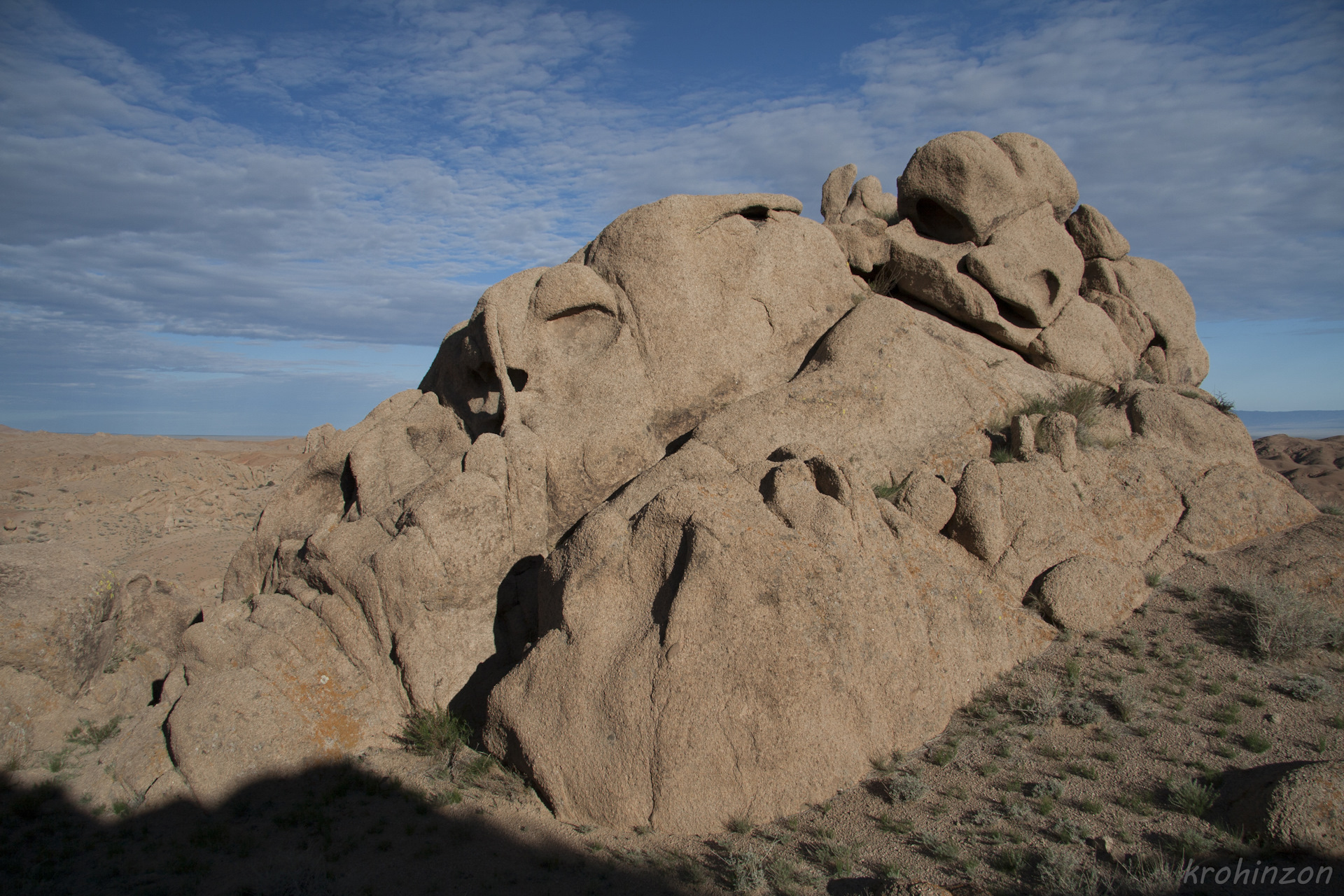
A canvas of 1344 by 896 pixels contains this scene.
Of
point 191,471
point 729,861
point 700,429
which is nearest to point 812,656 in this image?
point 729,861

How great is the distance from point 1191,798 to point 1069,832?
80cm

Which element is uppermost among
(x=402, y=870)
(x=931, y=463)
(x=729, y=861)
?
(x=931, y=463)

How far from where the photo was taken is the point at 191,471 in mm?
22875

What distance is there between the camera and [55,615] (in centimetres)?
716

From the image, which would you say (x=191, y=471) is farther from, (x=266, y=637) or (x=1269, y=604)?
(x=1269, y=604)

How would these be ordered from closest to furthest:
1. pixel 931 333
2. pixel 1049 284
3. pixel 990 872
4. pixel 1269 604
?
pixel 990 872, pixel 1269 604, pixel 931 333, pixel 1049 284

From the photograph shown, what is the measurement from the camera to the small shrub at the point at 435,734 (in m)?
6.35

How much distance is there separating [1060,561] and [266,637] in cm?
747

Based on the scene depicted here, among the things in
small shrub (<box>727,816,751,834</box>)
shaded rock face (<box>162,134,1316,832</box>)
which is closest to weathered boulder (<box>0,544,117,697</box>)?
shaded rock face (<box>162,134,1316,832</box>)

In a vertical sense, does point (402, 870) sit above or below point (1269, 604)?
below

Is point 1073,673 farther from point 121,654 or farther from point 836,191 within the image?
point 121,654

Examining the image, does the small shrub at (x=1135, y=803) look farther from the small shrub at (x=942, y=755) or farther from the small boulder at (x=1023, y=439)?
the small boulder at (x=1023, y=439)

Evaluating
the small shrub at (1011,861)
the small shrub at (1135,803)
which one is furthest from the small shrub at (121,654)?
the small shrub at (1135,803)

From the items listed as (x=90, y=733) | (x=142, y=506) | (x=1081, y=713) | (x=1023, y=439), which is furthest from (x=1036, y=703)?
(x=142, y=506)
